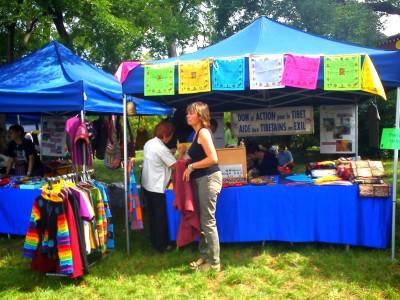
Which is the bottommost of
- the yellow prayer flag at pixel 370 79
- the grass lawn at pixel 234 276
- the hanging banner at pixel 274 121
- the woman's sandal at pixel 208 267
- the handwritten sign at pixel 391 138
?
the grass lawn at pixel 234 276

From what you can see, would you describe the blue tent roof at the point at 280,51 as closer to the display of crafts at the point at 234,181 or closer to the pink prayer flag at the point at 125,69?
the pink prayer flag at the point at 125,69

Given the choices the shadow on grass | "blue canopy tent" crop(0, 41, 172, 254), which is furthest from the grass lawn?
"blue canopy tent" crop(0, 41, 172, 254)

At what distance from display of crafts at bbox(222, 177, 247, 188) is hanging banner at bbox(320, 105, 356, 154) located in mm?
2268

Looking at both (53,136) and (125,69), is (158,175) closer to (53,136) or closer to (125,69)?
(125,69)

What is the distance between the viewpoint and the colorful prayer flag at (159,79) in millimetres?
4277

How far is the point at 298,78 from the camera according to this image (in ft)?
13.2

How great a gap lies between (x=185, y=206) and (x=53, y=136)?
434 cm

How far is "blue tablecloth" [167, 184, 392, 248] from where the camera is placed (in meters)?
4.22

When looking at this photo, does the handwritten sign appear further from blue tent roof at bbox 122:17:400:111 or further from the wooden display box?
the wooden display box

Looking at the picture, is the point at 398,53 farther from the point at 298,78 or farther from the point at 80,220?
the point at 80,220

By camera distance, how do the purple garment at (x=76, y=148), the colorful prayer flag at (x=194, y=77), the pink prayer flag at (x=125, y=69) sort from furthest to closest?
the purple garment at (x=76, y=148) < the pink prayer flag at (x=125, y=69) < the colorful prayer flag at (x=194, y=77)

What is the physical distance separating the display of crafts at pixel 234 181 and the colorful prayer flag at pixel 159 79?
1.21 m

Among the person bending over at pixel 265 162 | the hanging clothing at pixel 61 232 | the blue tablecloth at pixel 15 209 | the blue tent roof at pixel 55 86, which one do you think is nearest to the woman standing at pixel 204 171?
the hanging clothing at pixel 61 232

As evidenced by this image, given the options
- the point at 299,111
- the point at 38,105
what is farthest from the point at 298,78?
the point at 38,105
